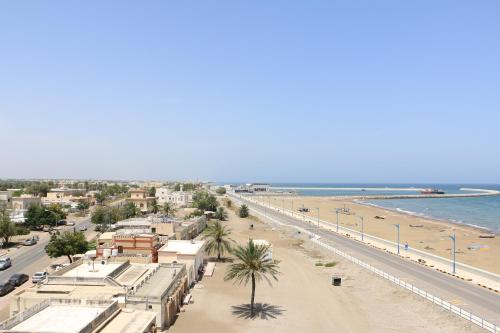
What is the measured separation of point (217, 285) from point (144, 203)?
269 feet

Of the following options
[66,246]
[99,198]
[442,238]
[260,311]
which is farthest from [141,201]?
[260,311]

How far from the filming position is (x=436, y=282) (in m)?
46.3

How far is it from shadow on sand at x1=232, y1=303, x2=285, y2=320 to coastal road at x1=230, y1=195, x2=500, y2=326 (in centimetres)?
1631

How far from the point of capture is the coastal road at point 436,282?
3734 cm

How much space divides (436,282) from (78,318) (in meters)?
38.1

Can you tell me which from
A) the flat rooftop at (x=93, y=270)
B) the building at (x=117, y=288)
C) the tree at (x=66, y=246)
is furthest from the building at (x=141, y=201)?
the building at (x=117, y=288)

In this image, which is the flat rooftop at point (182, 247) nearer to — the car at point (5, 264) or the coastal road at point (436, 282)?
the car at point (5, 264)

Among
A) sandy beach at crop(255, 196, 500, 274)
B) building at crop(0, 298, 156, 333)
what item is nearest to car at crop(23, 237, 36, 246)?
building at crop(0, 298, 156, 333)

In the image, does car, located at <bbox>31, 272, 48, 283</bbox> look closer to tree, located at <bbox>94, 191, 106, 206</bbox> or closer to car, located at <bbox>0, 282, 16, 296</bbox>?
car, located at <bbox>0, 282, 16, 296</bbox>

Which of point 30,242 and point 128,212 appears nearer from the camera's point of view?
point 30,242

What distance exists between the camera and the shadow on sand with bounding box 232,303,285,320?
3859cm

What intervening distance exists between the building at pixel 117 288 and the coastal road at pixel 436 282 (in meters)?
26.4

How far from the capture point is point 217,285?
49.4m

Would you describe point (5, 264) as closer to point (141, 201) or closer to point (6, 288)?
point (6, 288)
